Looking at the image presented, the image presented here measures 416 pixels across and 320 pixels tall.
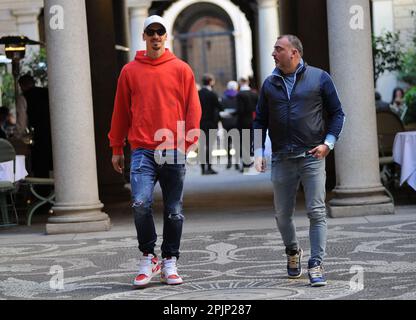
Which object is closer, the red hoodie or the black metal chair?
the red hoodie

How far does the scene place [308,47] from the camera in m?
16.5

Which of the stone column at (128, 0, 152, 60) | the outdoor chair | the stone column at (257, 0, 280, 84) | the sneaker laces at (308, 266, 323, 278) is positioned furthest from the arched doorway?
the sneaker laces at (308, 266, 323, 278)

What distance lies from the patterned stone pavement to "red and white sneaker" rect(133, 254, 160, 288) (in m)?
0.08

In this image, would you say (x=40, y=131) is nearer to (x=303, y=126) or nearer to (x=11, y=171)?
(x=11, y=171)

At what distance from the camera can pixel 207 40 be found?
2242 inches

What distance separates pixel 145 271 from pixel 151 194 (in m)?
0.57

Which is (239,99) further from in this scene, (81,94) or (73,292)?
(73,292)

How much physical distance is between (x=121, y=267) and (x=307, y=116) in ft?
8.06

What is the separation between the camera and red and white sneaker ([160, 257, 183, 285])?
8.11 meters

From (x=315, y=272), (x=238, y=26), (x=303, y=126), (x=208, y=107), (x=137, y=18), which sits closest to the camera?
(x=315, y=272)

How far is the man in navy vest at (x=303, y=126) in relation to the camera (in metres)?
7.80

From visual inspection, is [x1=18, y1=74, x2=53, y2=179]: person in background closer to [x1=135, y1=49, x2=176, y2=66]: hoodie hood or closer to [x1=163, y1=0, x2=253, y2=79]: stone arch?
[x1=135, y1=49, x2=176, y2=66]: hoodie hood

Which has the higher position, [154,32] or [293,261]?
[154,32]

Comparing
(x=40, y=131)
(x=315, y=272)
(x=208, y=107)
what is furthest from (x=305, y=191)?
(x=208, y=107)
